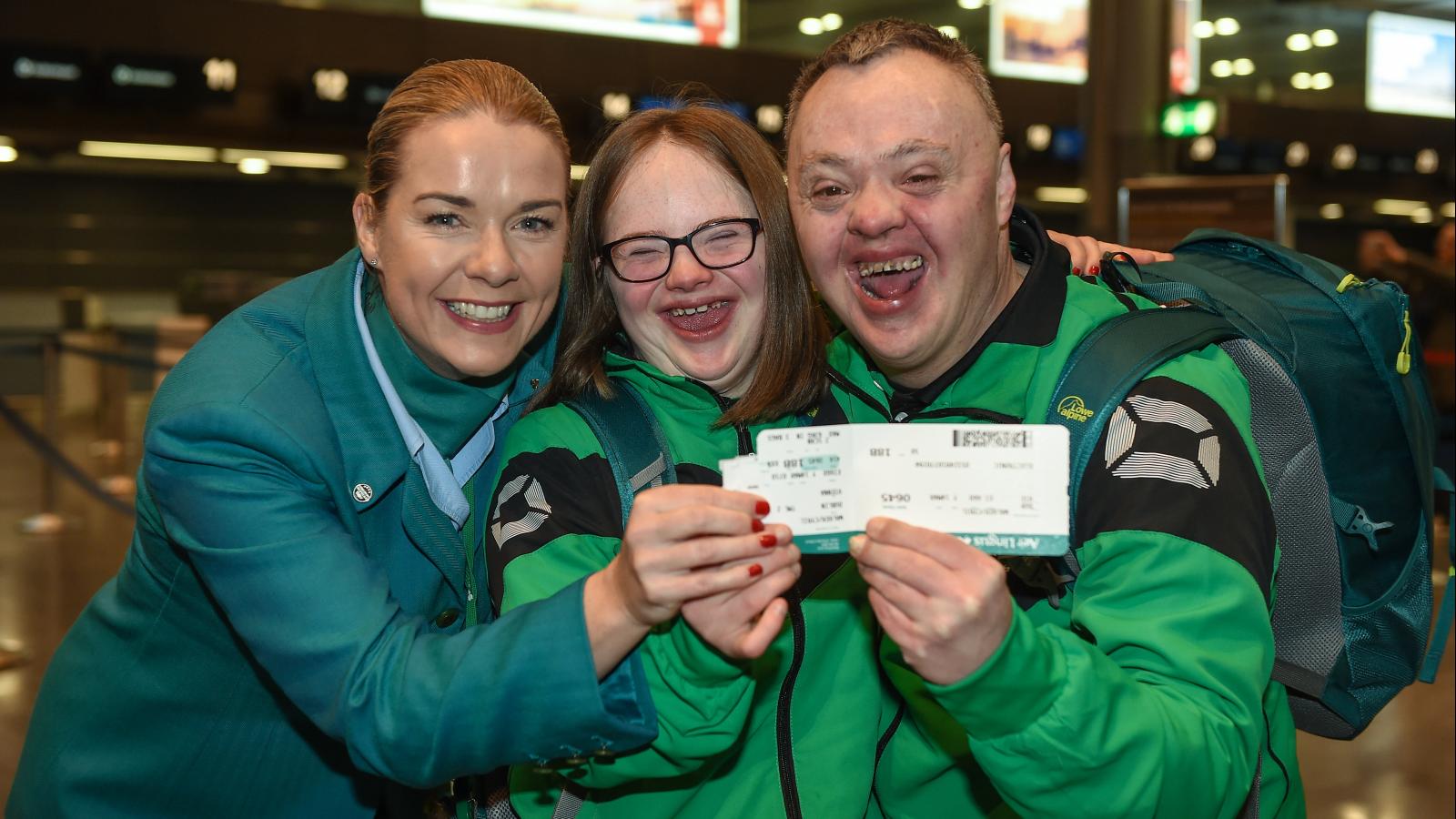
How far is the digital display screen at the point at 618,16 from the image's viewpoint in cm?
1286

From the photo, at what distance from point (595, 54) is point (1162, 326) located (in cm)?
1248

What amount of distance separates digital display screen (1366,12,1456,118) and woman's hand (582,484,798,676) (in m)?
16.1

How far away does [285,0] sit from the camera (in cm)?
1203

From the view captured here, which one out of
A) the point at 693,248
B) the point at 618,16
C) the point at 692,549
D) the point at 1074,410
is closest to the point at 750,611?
the point at 692,549

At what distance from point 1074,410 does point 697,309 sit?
70cm

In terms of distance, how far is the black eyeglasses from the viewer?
205cm

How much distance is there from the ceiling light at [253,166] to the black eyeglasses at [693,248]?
1232 centimetres

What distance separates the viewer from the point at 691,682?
5.24 ft

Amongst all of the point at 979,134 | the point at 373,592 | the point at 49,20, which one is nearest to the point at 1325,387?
the point at 979,134

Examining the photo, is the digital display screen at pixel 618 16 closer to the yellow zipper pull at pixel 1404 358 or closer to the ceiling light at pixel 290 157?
the ceiling light at pixel 290 157

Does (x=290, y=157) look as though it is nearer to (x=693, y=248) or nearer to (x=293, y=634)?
(x=693, y=248)

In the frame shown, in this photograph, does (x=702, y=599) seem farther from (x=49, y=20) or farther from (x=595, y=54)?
(x=595, y=54)

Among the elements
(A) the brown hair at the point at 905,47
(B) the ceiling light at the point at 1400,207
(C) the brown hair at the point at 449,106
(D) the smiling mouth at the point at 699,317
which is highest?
(B) the ceiling light at the point at 1400,207

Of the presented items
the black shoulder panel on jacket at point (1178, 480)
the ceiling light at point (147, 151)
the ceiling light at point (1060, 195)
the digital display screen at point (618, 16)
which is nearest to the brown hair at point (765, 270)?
the black shoulder panel on jacket at point (1178, 480)
